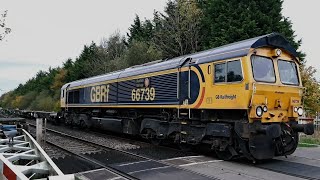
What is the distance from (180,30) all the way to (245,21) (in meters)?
8.89

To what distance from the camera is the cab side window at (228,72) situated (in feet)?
31.1

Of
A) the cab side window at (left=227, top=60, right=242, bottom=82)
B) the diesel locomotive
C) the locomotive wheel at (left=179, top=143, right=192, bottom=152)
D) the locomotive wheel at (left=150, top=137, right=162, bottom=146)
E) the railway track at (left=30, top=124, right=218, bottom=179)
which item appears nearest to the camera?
the railway track at (left=30, top=124, right=218, bottom=179)

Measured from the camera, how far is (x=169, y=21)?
117 ft

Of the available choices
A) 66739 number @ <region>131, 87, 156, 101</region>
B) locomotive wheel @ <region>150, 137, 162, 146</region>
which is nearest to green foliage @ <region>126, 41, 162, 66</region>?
66739 number @ <region>131, 87, 156, 101</region>

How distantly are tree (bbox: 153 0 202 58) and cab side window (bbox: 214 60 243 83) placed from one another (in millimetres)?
23016

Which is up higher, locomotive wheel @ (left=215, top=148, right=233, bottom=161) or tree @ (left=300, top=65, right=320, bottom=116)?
tree @ (left=300, top=65, right=320, bottom=116)

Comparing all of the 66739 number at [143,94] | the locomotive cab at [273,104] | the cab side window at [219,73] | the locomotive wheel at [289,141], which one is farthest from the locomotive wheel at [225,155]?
the 66739 number at [143,94]

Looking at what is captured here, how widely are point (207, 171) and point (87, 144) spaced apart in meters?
6.98

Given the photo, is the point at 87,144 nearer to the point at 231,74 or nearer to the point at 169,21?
the point at 231,74

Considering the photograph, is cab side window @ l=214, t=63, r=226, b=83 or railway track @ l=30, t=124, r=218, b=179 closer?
railway track @ l=30, t=124, r=218, b=179

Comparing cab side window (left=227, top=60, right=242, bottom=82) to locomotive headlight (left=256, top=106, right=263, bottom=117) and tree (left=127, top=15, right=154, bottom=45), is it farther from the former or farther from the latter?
tree (left=127, top=15, right=154, bottom=45)

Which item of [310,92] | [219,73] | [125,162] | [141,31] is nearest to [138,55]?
[141,31]

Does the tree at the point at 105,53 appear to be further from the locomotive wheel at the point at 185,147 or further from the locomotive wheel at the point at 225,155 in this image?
the locomotive wheel at the point at 225,155

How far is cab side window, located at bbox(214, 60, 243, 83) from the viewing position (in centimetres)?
949
